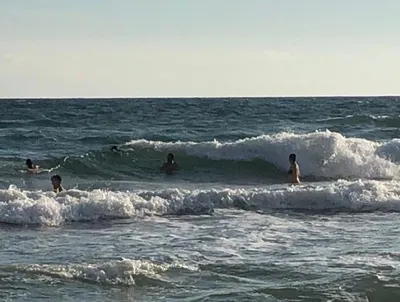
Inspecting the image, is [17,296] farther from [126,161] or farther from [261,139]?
[261,139]

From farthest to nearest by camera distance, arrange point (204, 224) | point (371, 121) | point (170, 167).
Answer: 1. point (371, 121)
2. point (170, 167)
3. point (204, 224)

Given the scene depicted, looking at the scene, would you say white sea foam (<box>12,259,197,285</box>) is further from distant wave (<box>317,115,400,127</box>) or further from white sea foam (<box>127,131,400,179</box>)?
distant wave (<box>317,115,400,127</box>)

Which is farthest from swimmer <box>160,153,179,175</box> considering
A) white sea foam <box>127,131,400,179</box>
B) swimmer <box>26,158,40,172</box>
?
swimmer <box>26,158,40,172</box>

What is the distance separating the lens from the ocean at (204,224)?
8164mm

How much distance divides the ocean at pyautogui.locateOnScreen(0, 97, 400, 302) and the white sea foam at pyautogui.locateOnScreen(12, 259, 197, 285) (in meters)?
0.01

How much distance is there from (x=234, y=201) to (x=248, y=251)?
196 inches

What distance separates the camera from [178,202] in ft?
47.6

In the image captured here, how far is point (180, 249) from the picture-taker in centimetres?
1006

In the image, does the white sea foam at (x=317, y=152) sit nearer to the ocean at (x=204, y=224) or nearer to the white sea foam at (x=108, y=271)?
the ocean at (x=204, y=224)

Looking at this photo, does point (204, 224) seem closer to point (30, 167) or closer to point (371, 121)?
point (30, 167)

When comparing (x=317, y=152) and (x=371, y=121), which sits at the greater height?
(x=371, y=121)

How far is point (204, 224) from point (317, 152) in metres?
10.9

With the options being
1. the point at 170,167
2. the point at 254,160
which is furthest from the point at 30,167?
the point at 254,160

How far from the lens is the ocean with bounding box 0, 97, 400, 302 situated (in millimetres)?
8164
